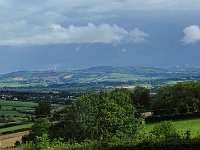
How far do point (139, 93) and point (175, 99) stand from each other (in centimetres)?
2115

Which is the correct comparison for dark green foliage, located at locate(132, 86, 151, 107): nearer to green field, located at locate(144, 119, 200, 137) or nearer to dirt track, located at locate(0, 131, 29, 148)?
green field, located at locate(144, 119, 200, 137)

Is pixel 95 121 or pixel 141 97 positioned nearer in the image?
pixel 95 121

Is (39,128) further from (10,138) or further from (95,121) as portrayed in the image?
(95,121)

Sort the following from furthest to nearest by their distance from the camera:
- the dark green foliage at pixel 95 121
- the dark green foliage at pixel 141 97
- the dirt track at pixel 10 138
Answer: the dark green foliage at pixel 141 97 < the dirt track at pixel 10 138 < the dark green foliage at pixel 95 121

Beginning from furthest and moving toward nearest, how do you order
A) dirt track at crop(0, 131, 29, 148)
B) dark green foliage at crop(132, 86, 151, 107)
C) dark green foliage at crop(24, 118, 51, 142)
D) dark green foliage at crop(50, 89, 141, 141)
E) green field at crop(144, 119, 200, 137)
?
dark green foliage at crop(132, 86, 151, 107), dirt track at crop(0, 131, 29, 148), dark green foliage at crop(24, 118, 51, 142), dark green foliage at crop(50, 89, 141, 141), green field at crop(144, 119, 200, 137)

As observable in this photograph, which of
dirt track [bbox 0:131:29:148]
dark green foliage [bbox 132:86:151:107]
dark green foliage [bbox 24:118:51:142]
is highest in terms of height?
dark green foliage [bbox 132:86:151:107]

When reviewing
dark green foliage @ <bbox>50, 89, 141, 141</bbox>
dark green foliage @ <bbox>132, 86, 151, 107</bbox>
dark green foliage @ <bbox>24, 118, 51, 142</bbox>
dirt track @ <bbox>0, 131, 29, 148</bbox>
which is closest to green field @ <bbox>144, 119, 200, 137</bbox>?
dark green foliage @ <bbox>50, 89, 141, 141</bbox>

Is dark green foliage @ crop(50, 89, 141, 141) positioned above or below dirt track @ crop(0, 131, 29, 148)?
above

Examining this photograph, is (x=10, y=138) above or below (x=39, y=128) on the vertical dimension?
below

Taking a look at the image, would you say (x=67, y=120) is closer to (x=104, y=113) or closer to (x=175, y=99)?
(x=104, y=113)

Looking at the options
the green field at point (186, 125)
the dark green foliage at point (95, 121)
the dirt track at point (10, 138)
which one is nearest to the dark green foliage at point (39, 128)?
the dark green foliage at point (95, 121)

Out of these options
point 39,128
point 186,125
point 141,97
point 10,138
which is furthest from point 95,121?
point 141,97

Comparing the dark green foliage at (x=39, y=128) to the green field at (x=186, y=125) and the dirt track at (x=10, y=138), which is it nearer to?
the dirt track at (x=10, y=138)

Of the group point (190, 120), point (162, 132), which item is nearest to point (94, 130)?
point (190, 120)
